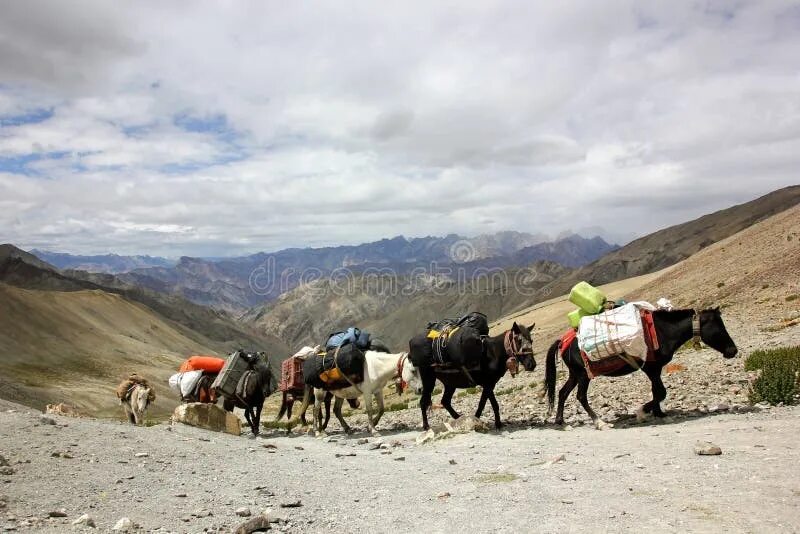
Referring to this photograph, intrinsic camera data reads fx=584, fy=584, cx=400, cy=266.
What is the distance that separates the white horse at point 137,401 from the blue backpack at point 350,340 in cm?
579

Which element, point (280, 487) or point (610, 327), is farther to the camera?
point (610, 327)

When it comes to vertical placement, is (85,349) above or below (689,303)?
below

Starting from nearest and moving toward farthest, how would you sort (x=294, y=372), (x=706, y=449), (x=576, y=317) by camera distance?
(x=706, y=449) → (x=576, y=317) → (x=294, y=372)

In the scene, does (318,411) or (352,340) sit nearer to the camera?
(352,340)

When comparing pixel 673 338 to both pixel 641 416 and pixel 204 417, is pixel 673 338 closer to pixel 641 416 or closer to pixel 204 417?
pixel 641 416

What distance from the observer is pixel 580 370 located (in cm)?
1324

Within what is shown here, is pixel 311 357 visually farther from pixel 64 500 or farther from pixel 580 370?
pixel 64 500

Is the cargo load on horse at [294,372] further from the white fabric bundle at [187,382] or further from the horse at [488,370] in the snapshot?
the horse at [488,370]

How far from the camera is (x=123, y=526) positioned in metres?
6.65

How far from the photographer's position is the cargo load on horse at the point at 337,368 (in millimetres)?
16391

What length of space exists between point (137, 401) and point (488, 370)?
1083cm

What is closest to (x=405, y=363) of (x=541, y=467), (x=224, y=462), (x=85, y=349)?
(x=224, y=462)

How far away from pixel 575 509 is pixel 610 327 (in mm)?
6217

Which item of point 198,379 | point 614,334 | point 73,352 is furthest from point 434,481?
point 73,352
